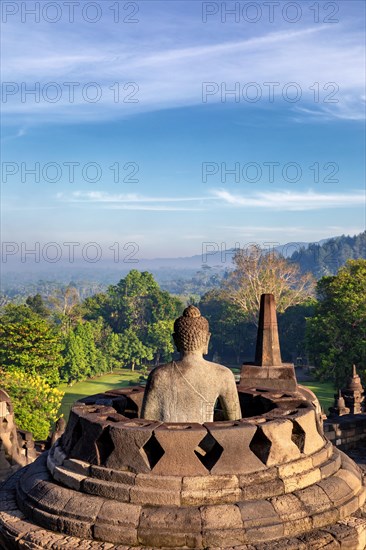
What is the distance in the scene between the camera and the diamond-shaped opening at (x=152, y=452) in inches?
205

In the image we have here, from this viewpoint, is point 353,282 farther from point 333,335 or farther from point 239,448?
point 239,448

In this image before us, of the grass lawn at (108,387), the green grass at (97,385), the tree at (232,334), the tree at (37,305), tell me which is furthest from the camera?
the tree at (37,305)

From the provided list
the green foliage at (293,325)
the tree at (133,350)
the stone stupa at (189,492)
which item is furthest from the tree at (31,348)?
the stone stupa at (189,492)

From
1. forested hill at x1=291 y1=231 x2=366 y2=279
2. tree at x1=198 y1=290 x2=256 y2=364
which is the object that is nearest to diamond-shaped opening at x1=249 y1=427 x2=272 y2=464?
tree at x1=198 y1=290 x2=256 y2=364

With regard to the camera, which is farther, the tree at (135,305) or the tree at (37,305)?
the tree at (135,305)

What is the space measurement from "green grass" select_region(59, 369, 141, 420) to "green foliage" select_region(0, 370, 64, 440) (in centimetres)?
1423

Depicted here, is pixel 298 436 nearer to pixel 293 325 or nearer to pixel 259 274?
pixel 259 274

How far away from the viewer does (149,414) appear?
599 centimetres

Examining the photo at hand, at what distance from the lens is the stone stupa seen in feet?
15.9

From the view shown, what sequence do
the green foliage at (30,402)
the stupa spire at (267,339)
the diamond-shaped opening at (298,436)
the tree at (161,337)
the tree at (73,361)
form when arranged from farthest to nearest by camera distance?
the tree at (161,337) < the tree at (73,361) < the green foliage at (30,402) < the stupa spire at (267,339) < the diamond-shaped opening at (298,436)

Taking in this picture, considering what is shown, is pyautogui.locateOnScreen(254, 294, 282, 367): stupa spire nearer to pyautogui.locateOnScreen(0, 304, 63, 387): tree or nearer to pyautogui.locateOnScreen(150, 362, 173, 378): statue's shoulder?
pyautogui.locateOnScreen(150, 362, 173, 378): statue's shoulder

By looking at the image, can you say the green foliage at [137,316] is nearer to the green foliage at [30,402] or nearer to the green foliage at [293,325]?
the green foliage at [293,325]

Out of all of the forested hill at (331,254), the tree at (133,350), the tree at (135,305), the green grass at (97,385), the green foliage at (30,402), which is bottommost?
the green grass at (97,385)

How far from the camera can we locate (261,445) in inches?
214
